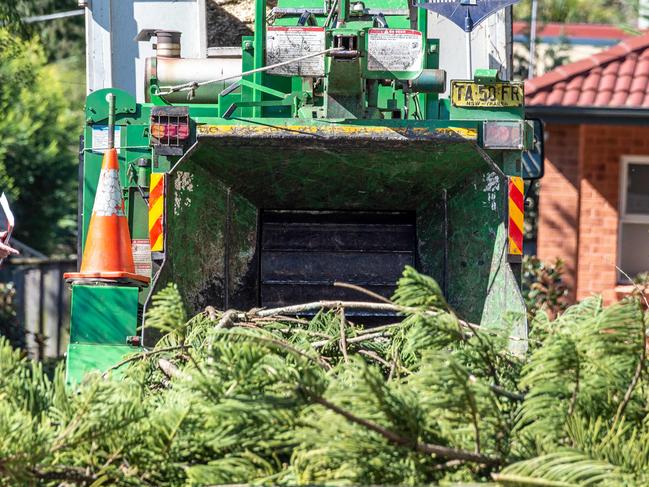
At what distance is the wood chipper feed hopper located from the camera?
18.1 feet

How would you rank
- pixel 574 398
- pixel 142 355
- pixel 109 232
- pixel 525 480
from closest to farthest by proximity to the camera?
pixel 525 480 → pixel 574 398 → pixel 142 355 → pixel 109 232

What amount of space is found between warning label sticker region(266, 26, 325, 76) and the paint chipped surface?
37.2 inches

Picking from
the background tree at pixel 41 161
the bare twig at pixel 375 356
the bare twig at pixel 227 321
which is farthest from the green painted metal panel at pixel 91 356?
the background tree at pixel 41 161

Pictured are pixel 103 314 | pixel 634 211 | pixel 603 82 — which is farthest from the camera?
pixel 634 211

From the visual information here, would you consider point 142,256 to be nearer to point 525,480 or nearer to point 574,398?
point 574,398

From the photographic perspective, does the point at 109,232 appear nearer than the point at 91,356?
No

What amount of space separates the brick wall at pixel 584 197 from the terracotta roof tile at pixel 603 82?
0.42 metres

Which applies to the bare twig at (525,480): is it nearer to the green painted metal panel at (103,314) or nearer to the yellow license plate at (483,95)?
the green painted metal panel at (103,314)

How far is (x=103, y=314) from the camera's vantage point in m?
5.46

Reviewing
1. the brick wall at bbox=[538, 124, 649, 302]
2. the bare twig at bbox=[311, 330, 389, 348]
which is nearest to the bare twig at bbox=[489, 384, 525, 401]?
the bare twig at bbox=[311, 330, 389, 348]

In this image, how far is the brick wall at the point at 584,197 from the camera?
11.6 metres

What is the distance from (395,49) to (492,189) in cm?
83

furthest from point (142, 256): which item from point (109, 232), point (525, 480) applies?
point (525, 480)

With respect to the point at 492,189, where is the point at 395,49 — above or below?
above
